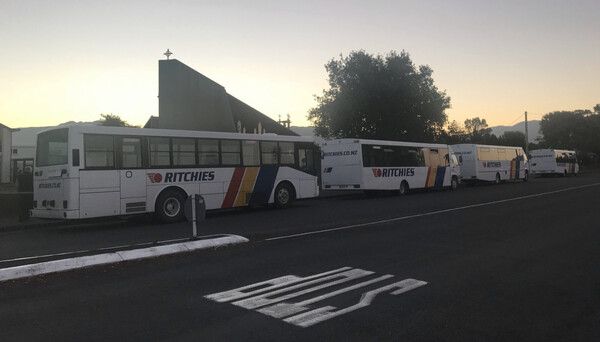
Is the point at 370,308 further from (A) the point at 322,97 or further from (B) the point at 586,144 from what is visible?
(B) the point at 586,144

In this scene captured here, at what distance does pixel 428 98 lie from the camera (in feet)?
124

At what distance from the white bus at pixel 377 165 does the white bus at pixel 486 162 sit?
23.0 feet

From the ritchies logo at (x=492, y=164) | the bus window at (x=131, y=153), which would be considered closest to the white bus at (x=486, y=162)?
the ritchies logo at (x=492, y=164)

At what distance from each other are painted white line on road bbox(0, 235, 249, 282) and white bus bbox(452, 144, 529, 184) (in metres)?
26.8

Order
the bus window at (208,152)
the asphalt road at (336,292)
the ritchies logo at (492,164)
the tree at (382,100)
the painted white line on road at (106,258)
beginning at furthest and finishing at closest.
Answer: the tree at (382,100) < the ritchies logo at (492,164) < the bus window at (208,152) < the painted white line on road at (106,258) < the asphalt road at (336,292)

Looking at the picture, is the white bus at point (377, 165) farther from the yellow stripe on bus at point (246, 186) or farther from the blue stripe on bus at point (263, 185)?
the yellow stripe on bus at point (246, 186)

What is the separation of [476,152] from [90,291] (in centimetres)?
3097

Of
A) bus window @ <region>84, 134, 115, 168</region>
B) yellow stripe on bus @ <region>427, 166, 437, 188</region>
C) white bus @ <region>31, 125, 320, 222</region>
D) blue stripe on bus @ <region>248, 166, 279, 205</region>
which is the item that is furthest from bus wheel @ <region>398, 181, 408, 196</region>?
bus window @ <region>84, 134, 115, 168</region>

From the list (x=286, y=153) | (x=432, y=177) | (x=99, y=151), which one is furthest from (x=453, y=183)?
(x=99, y=151)

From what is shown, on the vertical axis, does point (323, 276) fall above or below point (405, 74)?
below

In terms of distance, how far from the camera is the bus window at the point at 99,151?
40.0ft

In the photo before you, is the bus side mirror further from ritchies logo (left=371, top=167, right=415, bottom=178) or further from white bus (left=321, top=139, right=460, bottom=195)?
ritchies logo (left=371, top=167, right=415, bottom=178)

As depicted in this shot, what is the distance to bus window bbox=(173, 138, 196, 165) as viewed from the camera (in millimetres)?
14128

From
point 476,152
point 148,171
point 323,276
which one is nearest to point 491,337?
point 323,276
